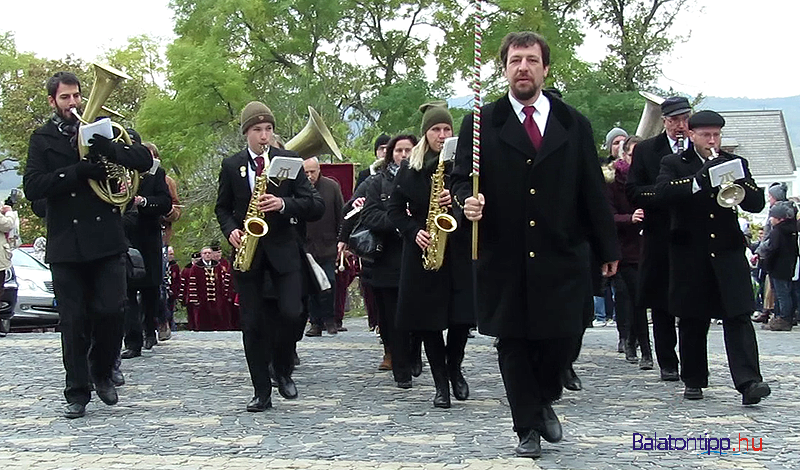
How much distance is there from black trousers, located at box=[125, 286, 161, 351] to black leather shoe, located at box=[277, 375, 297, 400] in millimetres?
2637

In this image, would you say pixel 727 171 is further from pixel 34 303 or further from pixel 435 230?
pixel 34 303

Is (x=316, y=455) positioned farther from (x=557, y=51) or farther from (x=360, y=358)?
(x=557, y=51)

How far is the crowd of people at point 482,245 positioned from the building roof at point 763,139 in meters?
61.8

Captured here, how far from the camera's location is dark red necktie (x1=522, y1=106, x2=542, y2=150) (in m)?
6.45

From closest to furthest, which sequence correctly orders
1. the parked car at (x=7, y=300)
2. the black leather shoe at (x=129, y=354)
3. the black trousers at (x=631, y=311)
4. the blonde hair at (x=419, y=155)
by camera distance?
1. the blonde hair at (x=419, y=155)
2. the black trousers at (x=631, y=311)
3. the black leather shoe at (x=129, y=354)
4. the parked car at (x=7, y=300)

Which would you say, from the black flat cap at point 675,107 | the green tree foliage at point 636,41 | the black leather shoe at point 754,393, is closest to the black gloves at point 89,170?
the black flat cap at point 675,107

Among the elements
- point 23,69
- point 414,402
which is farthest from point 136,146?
point 23,69

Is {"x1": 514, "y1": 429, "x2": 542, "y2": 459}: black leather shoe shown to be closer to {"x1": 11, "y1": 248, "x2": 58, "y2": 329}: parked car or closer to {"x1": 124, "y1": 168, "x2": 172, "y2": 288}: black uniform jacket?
{"x1": 124, "y1": 168, "x2": 172, "y2": 288}: black uniform jacket

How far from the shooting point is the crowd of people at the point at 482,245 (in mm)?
6426

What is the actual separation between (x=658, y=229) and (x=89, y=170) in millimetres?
4389

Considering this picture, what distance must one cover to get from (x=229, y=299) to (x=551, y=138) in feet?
38.9

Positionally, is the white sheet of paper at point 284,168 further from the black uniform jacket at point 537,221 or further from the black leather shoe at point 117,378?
the black leather shoe at point 117,378

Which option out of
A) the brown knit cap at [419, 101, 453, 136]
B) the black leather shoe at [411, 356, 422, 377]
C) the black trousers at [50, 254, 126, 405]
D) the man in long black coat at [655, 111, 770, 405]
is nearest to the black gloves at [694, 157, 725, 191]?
the man in long black coat at [655, 111, 770, 405]

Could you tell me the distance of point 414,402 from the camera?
28.5 feet
